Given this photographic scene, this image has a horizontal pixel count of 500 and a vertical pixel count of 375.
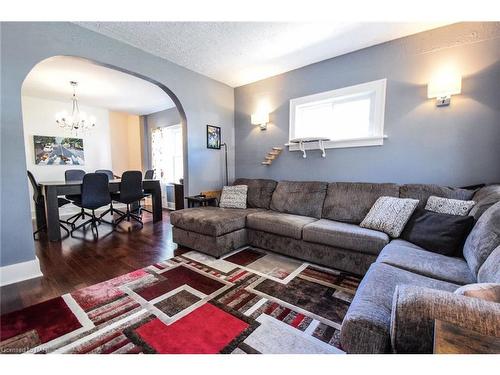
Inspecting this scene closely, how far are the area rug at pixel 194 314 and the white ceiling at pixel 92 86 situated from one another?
2570mm

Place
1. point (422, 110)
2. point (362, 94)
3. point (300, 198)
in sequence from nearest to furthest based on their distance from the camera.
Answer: point (422, 110) < point (362, 94) < point (300, 198)

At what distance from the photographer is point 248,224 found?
9.09ft

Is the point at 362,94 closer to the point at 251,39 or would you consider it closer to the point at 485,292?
the point at 251,39

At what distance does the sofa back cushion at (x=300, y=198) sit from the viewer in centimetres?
282

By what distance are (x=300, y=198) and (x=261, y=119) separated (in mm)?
1465

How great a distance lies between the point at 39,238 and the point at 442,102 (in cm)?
537

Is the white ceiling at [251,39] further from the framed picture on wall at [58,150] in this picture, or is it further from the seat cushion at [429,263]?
the framed picture on wall at [58,150]

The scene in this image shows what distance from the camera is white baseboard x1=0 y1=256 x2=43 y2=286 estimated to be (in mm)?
1929

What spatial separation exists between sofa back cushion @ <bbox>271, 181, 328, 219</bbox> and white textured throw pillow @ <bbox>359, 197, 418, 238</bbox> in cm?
66

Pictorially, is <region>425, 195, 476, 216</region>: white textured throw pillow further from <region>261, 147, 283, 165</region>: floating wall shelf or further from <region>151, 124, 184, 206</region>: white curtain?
<region>151, 124, 184, 206</region>: white curtain

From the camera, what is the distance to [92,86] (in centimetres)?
390

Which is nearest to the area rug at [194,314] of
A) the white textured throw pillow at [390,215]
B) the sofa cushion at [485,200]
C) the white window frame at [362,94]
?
the white textured throw pillow at [390,215]

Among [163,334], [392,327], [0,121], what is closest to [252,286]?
[163,334]

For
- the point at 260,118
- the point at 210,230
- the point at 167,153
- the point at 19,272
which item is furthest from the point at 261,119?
the point at 19,272
